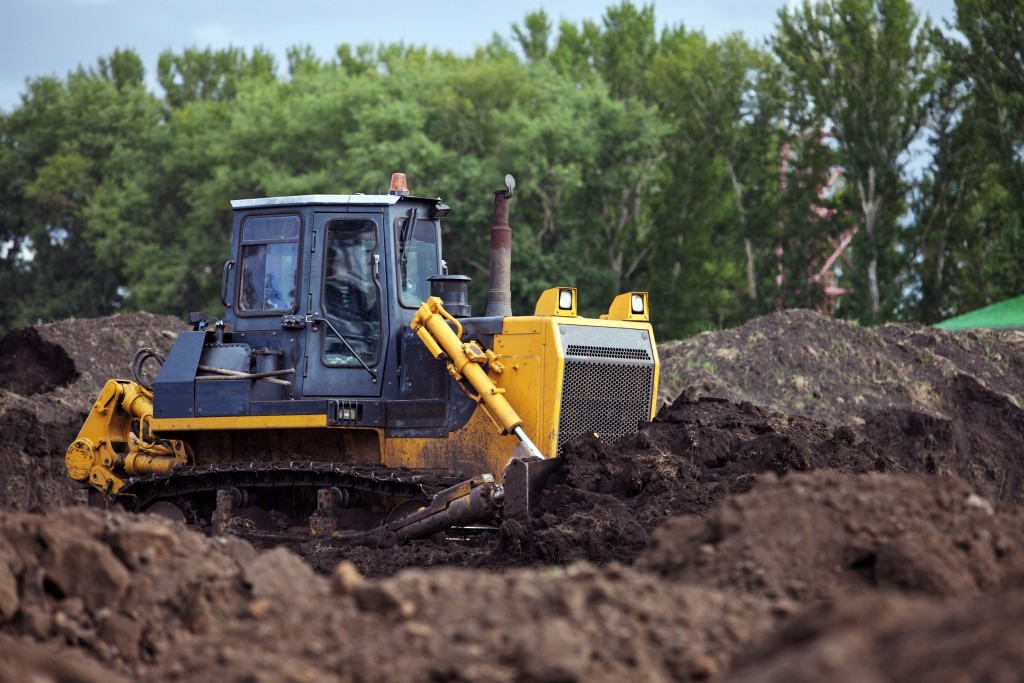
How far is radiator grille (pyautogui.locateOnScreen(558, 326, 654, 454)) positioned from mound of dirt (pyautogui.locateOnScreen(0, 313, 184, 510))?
7.56 meters

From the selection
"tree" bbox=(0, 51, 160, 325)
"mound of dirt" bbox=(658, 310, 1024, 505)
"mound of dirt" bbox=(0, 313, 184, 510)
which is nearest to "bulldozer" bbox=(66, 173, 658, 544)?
"mound of dirt" bbox=(0, 313, 184, 510)

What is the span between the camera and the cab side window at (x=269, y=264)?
34.4 ft

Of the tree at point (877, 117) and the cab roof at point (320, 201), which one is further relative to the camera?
the tree at point (877, 117)

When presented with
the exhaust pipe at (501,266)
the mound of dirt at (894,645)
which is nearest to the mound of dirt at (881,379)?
the exhaust pipe at (501,266)

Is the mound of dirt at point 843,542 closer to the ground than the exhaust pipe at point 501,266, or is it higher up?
closer to the ground

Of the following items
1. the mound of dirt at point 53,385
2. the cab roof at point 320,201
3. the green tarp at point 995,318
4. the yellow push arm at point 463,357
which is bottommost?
Answer: the mound of dirt at point 53,385

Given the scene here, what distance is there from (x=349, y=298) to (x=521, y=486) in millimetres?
2286

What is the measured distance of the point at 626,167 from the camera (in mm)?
37250

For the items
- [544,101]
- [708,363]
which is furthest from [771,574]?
[544,101]

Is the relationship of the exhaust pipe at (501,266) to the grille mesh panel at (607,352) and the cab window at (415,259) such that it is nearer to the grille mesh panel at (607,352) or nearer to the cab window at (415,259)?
the cab window at (415,259)

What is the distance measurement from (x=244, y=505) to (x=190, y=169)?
35696 mm

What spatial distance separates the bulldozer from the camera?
990 centimetres

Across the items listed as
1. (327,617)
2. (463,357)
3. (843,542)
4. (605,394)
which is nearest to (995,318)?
(605,394)

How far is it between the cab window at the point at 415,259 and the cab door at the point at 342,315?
25 cm
